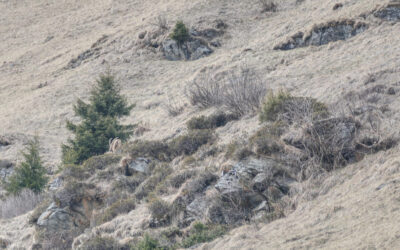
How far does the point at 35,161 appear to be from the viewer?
65.9 feet

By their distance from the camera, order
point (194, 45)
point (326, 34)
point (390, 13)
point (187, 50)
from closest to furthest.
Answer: point (390, 13) < point (326, 34) < point (194, 45) < point (187, 50)

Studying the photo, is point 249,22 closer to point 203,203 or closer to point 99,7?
point 99,7

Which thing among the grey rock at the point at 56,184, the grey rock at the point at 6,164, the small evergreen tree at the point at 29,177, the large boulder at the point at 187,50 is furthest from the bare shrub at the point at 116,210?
the large boulder at the point at 187,50

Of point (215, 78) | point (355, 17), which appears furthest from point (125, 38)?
point (355, 17)

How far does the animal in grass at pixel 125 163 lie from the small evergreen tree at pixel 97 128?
16.0 ft

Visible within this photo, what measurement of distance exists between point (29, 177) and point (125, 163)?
18.4ft

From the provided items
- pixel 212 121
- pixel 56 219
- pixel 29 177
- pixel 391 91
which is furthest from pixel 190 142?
pixel 29 177

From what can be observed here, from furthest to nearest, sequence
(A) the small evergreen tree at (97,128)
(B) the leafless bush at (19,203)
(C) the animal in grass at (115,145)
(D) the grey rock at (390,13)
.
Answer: (D) the grey rock at (390,13)
(A) the small evergreen tree at (97,128)
(C) the animal in grass at (115,145)
(B) the leafless bush at (19,203)

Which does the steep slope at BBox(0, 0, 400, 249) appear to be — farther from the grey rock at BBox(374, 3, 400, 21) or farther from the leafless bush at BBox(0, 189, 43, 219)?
the leafless bush at BBox(0, 189, 43, 219)

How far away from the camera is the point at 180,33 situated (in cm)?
3600

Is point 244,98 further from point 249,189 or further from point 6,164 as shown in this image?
point 6,164

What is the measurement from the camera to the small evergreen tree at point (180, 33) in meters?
35.8

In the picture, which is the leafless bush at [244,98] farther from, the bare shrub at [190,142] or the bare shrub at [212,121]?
the bare shrub at [190,142]

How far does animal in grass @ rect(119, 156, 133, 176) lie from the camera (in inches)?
623
